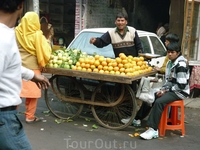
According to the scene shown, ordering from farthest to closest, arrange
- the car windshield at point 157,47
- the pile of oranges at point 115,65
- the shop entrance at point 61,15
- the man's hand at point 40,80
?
1. the shop entrance at point 61,15
2. the car windshield at point 157,47
3. the pile of oranges at point 115,65
4. the man's hand at point 40,80

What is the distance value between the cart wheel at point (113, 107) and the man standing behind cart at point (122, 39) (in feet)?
2.26

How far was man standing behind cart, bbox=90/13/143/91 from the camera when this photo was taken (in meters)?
5.64

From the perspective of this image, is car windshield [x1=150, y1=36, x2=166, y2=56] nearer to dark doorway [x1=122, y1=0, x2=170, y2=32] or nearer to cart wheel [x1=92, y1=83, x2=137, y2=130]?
cart wheel [x1=92, y1=83, x2=137, y2=130]

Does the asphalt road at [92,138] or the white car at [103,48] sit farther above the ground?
the white car at [103,48]

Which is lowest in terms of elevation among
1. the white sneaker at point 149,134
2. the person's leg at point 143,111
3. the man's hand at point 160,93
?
the white sneaker at point 149,134

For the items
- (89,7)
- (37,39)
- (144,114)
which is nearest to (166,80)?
(144,114)

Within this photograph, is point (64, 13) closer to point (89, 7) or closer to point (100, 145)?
point (89, 7)

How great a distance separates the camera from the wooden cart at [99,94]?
5.22 m

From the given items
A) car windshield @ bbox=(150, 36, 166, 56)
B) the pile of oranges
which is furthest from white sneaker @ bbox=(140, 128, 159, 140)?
car windshield @ bbox=(150, 36, 166, 56)

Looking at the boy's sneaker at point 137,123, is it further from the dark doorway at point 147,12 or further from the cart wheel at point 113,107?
the dark doorway at point 147,12

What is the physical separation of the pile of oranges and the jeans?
9.10ft

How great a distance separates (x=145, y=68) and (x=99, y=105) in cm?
97

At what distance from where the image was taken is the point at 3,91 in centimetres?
225

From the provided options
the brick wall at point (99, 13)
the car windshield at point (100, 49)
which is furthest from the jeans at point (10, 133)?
the brick wall at point (99, 13)
